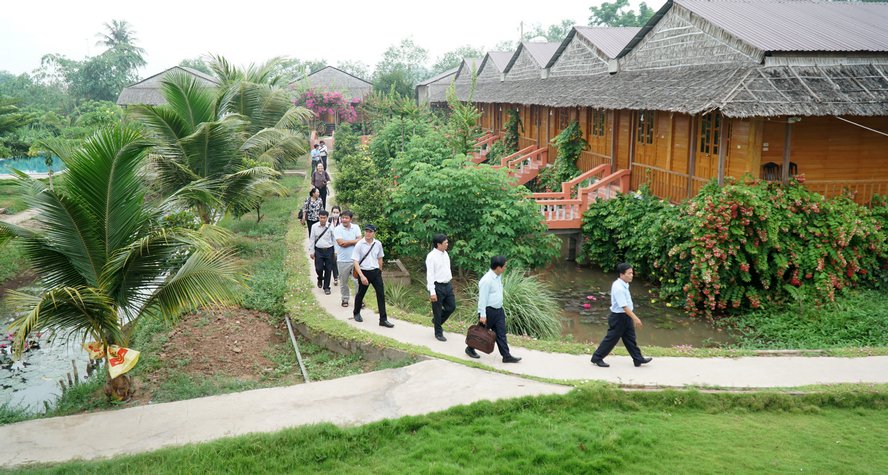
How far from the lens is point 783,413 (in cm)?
771

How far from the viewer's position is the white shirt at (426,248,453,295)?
9430 millimetres

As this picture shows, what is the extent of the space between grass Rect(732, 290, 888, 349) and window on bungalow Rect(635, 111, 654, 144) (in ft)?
21.4

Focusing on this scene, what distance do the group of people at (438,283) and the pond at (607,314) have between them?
5.24 ft

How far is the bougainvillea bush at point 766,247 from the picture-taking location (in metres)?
12.8

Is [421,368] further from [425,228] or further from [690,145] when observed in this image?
[690,145]

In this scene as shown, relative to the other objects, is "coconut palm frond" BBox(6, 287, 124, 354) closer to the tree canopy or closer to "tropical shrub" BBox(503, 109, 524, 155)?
"tropical shrub" BBox(503, 109, 524, 155)

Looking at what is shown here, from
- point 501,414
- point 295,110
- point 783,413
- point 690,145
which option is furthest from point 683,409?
point 295,110

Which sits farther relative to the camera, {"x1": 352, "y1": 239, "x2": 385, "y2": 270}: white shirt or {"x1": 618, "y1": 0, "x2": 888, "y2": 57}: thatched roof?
{"x1": 618, "y1": 0, "x2": 888, "y2": 57}: thatched roof

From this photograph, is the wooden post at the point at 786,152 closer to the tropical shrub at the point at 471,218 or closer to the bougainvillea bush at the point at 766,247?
the bougainvillea bush at the point at 766,247

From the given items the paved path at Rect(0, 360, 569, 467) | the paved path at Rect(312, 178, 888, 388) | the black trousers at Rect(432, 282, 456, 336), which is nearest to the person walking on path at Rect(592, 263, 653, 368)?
the paved path at Rect(312, 178, 888, 388)

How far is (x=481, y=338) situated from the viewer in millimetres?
8812

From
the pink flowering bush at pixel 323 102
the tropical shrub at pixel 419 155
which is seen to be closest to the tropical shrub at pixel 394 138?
the tropical shrub at pixel 419 155

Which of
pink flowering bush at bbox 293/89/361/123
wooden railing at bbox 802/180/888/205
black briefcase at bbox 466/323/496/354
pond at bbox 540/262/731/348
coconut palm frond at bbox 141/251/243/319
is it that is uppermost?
pink flowering bush at bbox 293/89/361/123

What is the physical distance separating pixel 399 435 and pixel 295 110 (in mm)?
14187
